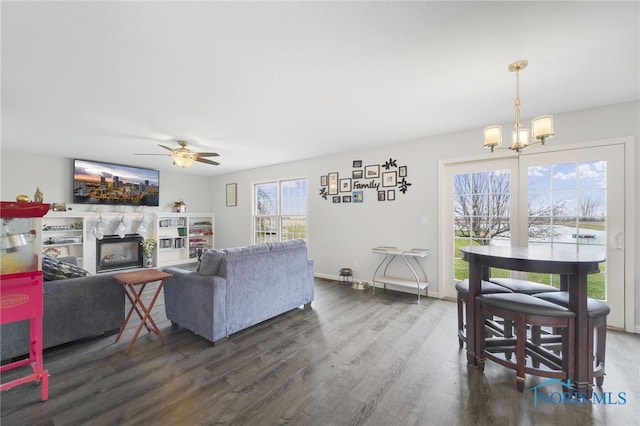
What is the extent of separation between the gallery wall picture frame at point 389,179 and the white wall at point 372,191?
0.62 ft

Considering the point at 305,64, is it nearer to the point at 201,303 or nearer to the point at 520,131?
the point at 520,131

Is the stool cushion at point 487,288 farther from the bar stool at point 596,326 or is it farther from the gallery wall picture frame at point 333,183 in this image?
the gallery wall picture frame at point 333,183

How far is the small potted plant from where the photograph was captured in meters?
6.02

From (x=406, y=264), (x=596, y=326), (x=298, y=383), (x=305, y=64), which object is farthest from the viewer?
(x=406, y=264)

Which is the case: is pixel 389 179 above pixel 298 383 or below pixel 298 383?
above

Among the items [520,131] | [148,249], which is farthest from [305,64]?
[148,249]

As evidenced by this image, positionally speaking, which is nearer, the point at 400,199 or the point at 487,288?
the point at 487,288

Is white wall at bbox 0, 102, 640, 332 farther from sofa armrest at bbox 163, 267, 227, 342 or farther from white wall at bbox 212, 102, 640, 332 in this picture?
sofa armrest at bbox 163, 267, 227, 342

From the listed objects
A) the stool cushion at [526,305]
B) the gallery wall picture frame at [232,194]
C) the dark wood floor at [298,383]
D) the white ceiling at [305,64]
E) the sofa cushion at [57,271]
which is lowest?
the dark wood floor at [298,383]

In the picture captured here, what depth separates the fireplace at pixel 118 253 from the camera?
551 cm

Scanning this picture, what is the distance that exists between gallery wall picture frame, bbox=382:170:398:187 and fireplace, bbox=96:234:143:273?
5618 millimetres

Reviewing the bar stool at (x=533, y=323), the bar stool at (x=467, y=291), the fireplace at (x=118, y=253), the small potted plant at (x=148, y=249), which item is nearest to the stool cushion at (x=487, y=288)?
the bar stool at (x=467, y=291)

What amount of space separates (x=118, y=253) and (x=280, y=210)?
3674 mm

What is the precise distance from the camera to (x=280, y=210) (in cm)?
598
